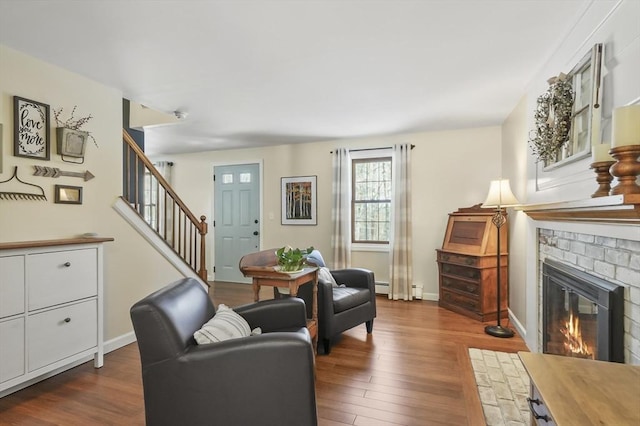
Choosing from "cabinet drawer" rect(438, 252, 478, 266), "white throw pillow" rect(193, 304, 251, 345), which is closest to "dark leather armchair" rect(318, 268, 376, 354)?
"white throw pillow" rect(193, 304, 251, 345)

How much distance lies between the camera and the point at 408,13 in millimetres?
1986

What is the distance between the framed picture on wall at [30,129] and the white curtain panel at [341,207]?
11.4 feet

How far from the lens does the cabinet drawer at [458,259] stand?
3.87m

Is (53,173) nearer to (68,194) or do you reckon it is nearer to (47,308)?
(68,194)

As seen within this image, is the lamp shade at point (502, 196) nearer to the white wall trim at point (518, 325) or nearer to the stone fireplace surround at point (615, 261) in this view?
the stone fireplace surround at point (615, 261)

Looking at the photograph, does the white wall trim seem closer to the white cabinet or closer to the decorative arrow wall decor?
the white cabinet

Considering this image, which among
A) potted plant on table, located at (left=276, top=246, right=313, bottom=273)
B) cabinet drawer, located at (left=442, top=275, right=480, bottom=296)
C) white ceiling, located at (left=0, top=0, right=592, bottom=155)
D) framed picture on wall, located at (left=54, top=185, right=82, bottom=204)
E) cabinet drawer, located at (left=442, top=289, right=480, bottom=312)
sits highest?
white ceiling, located at (left=0, top=0, right=592, bottom=155)

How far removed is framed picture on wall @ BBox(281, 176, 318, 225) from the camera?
5430 mm

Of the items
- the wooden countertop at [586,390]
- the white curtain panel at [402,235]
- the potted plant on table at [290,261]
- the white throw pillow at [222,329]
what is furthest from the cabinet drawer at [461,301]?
the white throw pillow at [222,329]

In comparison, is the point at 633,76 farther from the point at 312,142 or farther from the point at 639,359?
the point at 312,142

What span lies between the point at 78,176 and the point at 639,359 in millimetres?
3792

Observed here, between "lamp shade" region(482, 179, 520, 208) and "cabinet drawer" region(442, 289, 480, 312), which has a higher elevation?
"lamp shade" region(482, 179, 520, 208)

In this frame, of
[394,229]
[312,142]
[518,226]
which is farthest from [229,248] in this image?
[518,226]

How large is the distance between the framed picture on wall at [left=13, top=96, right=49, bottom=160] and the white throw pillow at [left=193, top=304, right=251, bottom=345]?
1.99 metres
